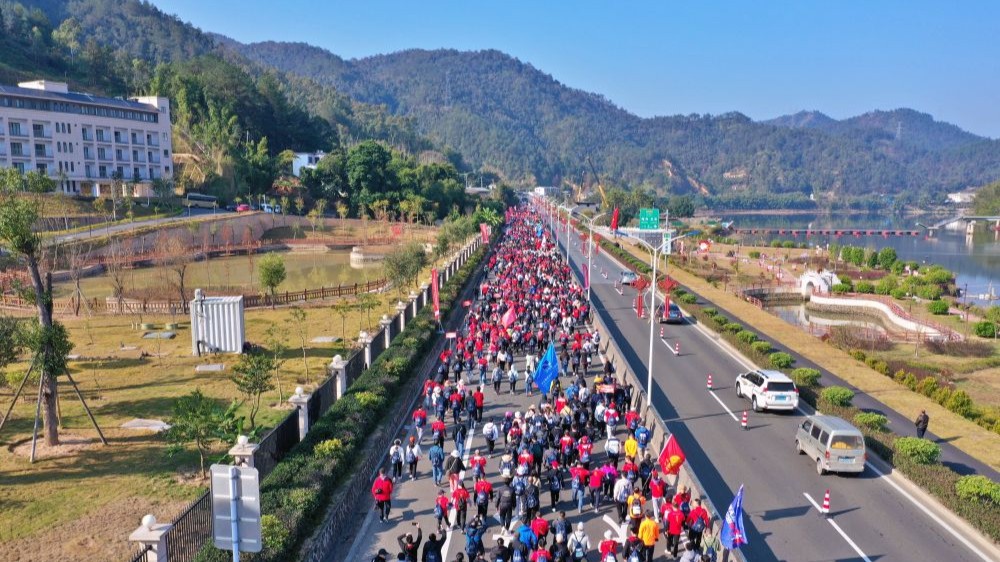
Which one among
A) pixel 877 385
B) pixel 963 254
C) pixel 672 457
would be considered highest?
pixel 672 457

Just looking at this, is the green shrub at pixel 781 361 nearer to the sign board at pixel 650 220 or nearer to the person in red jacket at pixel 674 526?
the person in red jacket at pixel 674 526

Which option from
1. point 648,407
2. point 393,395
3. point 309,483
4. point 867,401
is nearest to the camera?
point 309,483

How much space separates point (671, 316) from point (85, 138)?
7363 cm

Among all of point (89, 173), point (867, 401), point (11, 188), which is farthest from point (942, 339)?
point (89, 173)

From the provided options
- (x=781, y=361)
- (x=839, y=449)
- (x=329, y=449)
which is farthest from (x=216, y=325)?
(x=839, y=449)

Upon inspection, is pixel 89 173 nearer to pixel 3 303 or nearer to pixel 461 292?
pixel 3 303

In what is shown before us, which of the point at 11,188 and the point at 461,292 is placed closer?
the point at 11,188

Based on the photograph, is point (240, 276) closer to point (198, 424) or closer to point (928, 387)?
point (198, 424)

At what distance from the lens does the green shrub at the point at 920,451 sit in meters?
16.7

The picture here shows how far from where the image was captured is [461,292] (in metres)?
43.3

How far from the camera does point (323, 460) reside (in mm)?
14828

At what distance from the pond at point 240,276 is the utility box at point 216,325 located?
54.5 ft

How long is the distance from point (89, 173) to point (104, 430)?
249ft

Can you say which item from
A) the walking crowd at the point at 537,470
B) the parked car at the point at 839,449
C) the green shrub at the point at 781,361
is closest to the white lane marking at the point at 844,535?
the parked car at the point at 839,449
